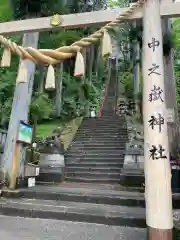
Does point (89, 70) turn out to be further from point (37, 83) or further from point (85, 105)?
point (37, 83)

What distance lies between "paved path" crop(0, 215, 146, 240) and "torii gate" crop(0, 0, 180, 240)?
1000 mm

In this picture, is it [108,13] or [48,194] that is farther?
[48,194]

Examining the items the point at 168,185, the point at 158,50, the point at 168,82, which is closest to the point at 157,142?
the point at 168,185

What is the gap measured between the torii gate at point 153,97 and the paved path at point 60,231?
100cm

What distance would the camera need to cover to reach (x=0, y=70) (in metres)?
16.5

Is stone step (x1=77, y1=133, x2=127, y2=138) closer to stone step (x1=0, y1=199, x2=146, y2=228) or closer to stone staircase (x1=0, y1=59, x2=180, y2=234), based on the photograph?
stone staircase (x1=0, y1=59, x2=180, y2=234)

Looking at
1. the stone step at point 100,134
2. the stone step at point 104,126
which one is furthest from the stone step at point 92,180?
the stone step at point 104,126

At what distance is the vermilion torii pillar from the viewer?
389 centimetres

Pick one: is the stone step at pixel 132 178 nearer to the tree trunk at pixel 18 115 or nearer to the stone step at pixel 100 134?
the tree trunk at pixel 18 115

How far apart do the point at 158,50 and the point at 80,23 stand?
1503 millimetres

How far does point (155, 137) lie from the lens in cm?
416

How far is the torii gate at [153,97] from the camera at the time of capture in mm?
3908

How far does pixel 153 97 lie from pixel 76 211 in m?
3.05

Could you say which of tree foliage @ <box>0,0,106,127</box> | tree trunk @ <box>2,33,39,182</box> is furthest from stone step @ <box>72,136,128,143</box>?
tree trunk @ <box>2,33,39,182</box>
